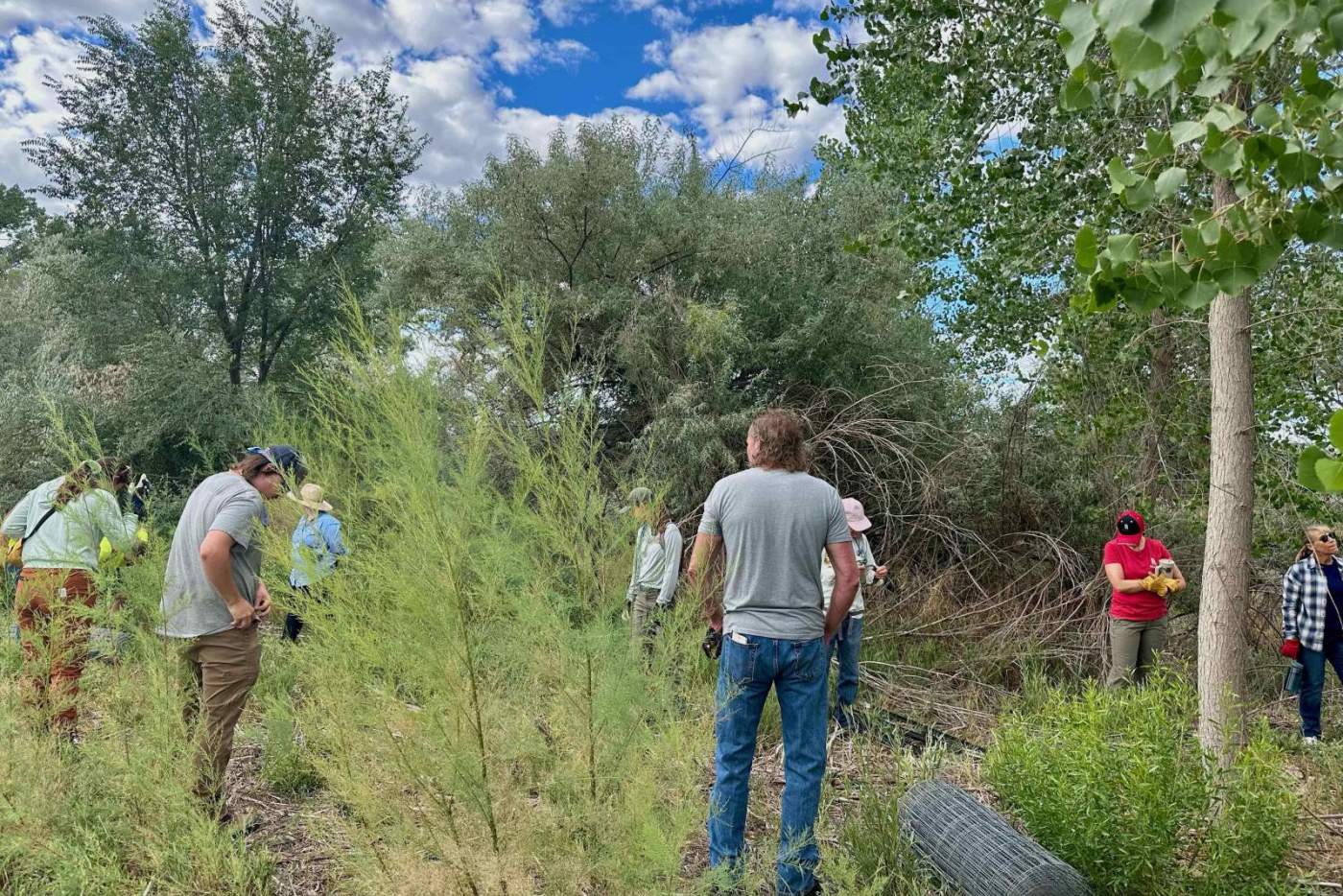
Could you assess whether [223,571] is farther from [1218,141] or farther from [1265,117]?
[1265,117]

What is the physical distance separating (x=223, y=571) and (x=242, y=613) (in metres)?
0.21

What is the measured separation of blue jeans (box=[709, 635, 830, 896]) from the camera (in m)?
3.05

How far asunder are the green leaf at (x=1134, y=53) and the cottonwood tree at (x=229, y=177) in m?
15.8

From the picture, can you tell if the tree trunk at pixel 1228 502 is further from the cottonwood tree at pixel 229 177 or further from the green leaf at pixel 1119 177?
the cottonwood tree at pixel 229 177

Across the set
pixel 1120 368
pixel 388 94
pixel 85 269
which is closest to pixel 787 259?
pixel 1120 368

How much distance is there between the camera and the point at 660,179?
12102 mm

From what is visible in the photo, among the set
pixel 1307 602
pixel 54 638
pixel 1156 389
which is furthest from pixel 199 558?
pixel 1156 389

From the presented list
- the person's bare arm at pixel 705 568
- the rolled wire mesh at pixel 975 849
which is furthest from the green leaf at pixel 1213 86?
the rolled wire mesh at pixel 975 849

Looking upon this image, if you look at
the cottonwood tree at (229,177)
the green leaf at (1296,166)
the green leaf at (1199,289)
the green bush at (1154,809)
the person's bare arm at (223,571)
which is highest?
the cottonwood tree at (229,177)

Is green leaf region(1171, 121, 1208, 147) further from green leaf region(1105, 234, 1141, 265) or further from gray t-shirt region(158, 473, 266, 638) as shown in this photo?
gray t-shirt region(158, 473, 266, 638)

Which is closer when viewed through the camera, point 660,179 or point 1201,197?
point 1201,197

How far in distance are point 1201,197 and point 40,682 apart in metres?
7.68

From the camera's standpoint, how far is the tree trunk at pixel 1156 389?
7.06 metres

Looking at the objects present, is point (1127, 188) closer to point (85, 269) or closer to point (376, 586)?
point (376, 586)
